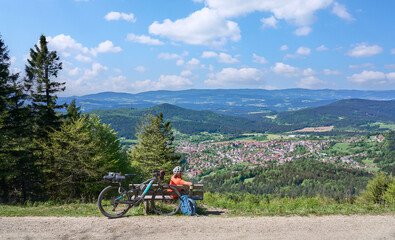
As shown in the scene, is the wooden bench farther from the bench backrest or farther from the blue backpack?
the blue backpack

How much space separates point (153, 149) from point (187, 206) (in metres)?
22.6

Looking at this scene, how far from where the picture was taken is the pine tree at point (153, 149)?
102ft

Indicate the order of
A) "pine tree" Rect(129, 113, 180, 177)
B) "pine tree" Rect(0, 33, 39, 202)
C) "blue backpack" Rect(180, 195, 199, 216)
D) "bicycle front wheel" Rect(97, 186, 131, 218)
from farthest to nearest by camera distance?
1. "pine tree" Rect(129, 113, 180, 177)
2. "pine tree" Rect(0, 33, 39, 202)
3. "blue backpack" Rect(180, 195, 199, 216)
4. "bicycle front wheel" Rect(97, 186, 131, 218)

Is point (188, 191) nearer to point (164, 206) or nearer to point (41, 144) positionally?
point (164, 206)

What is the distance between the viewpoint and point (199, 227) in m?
8.05

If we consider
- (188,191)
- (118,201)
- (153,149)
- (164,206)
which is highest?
(188,191)

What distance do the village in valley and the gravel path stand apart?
10056 cm

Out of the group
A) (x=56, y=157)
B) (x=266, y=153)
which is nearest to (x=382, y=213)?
(x=56, y=157)

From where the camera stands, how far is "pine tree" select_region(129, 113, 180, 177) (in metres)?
31.2

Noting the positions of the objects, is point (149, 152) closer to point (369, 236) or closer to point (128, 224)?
point (128, 224)

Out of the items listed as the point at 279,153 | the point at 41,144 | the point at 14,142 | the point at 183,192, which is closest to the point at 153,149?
the point at 41,144

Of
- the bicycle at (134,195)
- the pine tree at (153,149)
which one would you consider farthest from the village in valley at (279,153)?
the bicycle at (134,195)

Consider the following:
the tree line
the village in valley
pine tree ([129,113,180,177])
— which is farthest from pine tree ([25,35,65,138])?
the village in valley

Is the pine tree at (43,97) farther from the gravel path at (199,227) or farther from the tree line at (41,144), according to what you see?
the gravel path at (199,227)
